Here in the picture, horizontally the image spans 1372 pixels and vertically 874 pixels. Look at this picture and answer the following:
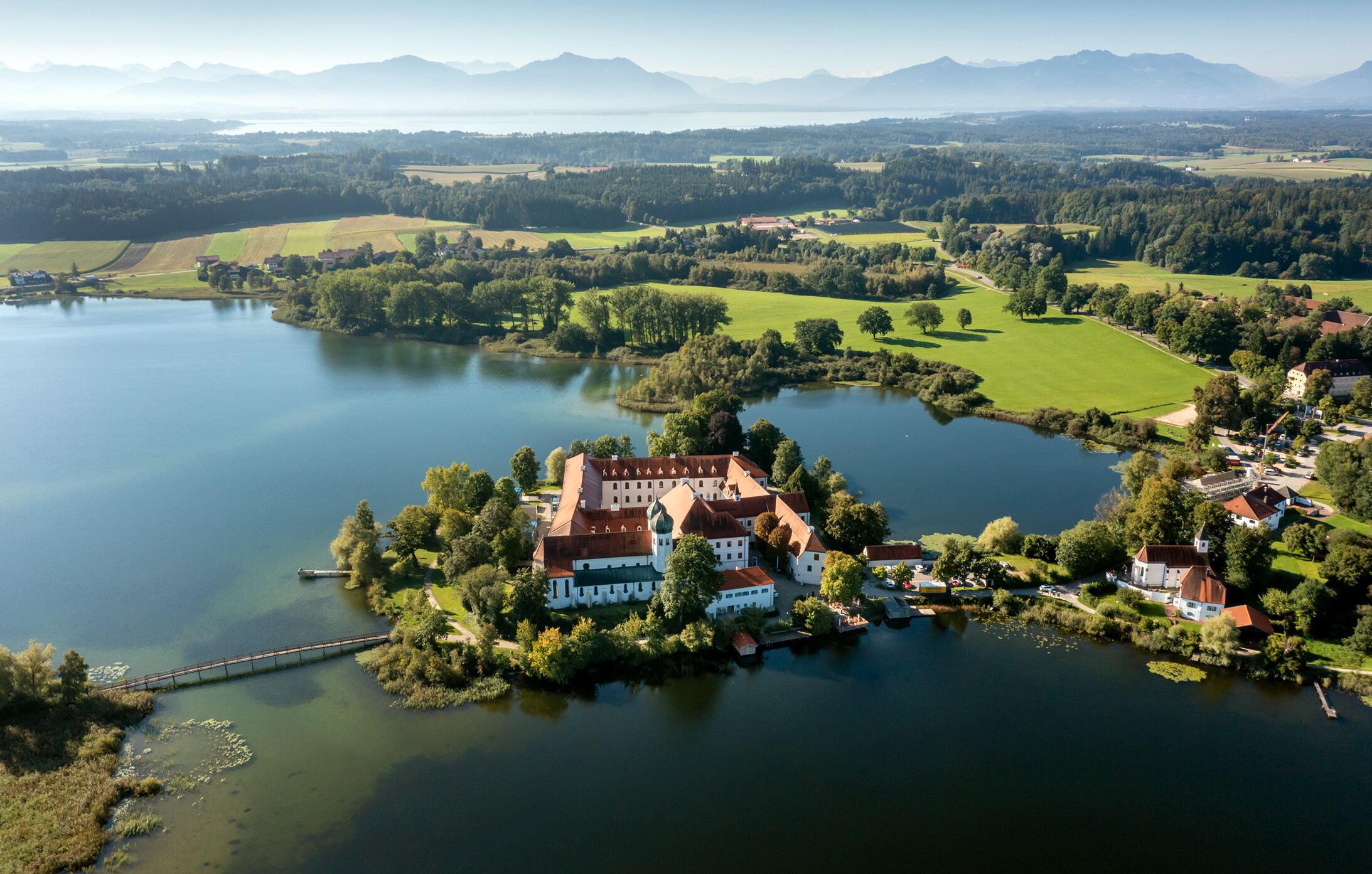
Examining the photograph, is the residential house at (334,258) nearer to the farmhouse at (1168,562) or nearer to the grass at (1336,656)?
the farmhouse at (1168,562)

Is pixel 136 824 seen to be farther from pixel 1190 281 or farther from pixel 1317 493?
pixel 1190 281

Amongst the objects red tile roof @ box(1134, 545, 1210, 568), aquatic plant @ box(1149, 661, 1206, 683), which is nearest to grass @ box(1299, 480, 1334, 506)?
red tile roof @ box(1134, 545, 1210, 568)

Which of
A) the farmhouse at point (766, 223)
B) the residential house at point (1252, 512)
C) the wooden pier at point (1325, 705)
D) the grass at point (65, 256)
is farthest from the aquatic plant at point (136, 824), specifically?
the farmhouse at point (766, 223)

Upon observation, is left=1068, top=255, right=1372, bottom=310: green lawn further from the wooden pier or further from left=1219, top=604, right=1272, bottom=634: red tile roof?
the wooden pier

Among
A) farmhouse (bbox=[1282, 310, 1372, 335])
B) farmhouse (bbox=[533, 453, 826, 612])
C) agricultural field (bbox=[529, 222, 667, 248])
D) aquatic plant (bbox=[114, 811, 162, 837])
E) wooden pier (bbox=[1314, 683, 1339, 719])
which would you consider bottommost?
wooden pier (bbox=[1314, 683, 1339, 719])

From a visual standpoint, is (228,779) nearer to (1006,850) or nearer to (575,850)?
(575,850)
